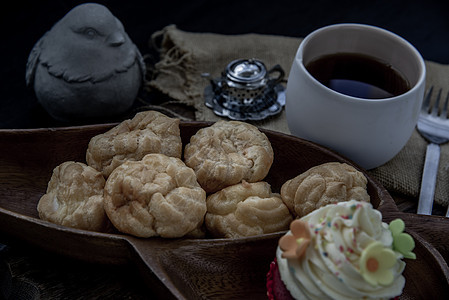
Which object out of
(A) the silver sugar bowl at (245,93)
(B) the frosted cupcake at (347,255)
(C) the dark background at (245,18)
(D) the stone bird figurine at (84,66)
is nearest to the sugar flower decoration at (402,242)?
(B) the frosted cupcake at (347,255)

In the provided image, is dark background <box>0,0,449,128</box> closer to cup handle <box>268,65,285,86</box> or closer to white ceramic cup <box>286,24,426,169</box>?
cup handle <box>268,65,285,86</box>

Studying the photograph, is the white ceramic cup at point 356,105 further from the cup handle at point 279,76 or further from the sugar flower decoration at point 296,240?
the sugar flower decoration at point 296,240

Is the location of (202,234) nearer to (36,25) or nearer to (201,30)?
(201,30)

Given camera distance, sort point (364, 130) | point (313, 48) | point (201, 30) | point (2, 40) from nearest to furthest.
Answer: point (364, 130) → point (313, 48) → point (2, 40) → point (201, 30)

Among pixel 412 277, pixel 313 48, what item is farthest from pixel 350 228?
pixel 313 48

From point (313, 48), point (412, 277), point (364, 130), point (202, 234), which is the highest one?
point (313, 48)

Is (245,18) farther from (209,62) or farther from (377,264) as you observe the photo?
(377,264)
